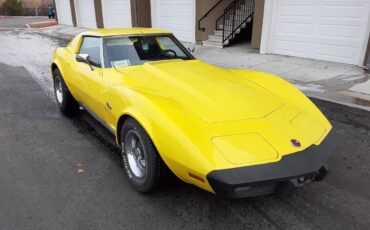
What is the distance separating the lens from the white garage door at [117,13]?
17.6 meters

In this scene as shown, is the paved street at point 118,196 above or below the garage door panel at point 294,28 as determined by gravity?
below

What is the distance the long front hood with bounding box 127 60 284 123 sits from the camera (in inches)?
112

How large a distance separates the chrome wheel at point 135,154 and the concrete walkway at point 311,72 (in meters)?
4.16

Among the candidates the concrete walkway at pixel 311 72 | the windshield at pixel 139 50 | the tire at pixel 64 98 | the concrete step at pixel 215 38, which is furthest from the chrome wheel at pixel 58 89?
the concrete step at pixel 215 38

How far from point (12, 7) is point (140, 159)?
47.1 m

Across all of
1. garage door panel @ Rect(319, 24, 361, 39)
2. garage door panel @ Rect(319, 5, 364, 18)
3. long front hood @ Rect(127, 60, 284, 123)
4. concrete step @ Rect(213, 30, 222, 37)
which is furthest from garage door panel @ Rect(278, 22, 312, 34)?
long front hood @ Rect(127, 60, 284, 123)

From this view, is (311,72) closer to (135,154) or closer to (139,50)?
(139,50)

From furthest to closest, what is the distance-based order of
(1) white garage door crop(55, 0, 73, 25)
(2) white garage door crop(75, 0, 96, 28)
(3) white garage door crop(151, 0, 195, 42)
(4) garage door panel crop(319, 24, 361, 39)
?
(1) white garage door crop(55, 0, 73, 25) < (2) white garage door crop(75, 0, 96, 28) < (3) white garage door crop(151, 0, 195, 42) < (4) garage door panel crop(319, 24, 361, 39)

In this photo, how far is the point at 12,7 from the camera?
1656 inches

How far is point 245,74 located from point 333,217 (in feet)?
6.67

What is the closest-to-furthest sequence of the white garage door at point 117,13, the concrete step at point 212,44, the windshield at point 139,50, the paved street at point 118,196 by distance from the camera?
the paved street at point 118,196, the windshield at point 139,50, the concrete step at point 212,44, the white garage door at point 117,13

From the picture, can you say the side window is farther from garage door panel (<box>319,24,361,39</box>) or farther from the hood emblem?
garage door panel (<box>319,24,361,39</box>)

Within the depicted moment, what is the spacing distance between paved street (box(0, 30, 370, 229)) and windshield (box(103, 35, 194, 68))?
1113mm

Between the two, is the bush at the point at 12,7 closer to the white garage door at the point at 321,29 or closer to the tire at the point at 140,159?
the white garage door at the point at 321,29
